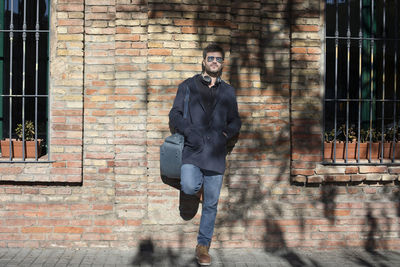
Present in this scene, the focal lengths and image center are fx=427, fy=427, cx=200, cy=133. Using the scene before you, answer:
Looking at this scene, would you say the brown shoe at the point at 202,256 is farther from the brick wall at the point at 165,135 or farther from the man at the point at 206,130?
the brick wall at the point at 165,135

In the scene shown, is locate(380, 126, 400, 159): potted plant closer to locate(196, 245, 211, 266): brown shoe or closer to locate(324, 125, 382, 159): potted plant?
locate(324, 125, 382, 159): potted plant

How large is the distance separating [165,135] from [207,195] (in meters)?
0.83

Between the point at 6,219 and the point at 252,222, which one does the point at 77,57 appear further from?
the point at 252,222

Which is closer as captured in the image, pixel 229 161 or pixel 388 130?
pixel 229 161

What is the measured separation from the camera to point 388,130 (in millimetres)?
5402

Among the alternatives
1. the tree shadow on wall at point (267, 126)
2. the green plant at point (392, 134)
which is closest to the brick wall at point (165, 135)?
the tree shadow on wall at point (267, 126)

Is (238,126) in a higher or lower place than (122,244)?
higher

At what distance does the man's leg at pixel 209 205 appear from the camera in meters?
4.51

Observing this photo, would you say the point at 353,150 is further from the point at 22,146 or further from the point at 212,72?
the point at 22,146

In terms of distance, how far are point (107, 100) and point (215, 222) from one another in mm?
1855

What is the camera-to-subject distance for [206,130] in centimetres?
448

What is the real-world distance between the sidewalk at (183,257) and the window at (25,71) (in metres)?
1.16

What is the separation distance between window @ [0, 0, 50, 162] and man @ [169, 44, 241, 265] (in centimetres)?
173

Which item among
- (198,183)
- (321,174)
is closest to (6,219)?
(198,183)
